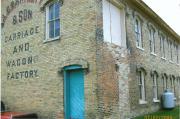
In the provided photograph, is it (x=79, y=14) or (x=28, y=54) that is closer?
(x=79, y=14)

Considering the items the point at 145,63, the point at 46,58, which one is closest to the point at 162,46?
→ the point at 145,63

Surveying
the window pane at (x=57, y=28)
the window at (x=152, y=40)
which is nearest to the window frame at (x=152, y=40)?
the window at (x=152, y=40)

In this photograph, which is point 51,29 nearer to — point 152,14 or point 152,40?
point 152,14

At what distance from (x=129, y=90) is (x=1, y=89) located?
7.34 metres

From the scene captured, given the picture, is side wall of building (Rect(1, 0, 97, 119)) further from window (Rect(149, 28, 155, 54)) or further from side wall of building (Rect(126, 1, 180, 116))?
window (Rect(149, 28, 155, 54))

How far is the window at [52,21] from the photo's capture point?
1563 centimetres

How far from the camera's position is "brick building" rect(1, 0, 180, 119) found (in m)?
14.1

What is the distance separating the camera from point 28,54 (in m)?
16.7

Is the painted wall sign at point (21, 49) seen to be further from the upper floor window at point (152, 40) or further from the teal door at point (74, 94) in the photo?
the upper floor window at point (152, 40)

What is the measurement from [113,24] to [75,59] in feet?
10.5

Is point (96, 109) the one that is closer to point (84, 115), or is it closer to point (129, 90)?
point (84, 115)

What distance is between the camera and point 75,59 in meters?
14.4

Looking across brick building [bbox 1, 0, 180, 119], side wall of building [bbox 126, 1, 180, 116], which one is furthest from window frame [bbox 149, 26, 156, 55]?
brick building [bbox 1, 0, 180, 119]

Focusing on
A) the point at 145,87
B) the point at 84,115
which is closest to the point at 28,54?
the point at 84,115
